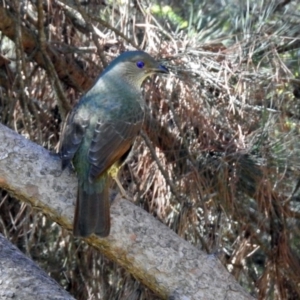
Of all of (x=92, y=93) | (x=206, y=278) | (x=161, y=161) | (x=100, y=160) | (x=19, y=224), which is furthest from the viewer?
(x=19, y=224)

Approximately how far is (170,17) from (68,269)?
1272mm

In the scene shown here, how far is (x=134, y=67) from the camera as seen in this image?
12.6 ft

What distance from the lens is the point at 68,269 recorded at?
14.2 feet

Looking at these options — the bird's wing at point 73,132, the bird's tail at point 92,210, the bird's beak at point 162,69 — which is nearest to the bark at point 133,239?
the bird's tail at point 92,210

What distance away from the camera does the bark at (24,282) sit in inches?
107

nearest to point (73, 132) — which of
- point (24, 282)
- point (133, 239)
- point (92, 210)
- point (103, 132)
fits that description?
point (103, 132)

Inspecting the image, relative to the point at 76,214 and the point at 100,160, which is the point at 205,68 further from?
the point at 76,214

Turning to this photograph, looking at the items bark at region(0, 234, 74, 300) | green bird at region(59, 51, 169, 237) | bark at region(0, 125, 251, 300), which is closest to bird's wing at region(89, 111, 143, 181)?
green bird at region(59, 51, 169, 237)

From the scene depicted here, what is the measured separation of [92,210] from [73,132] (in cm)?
47

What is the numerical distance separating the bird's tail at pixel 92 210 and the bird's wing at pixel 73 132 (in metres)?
0.15

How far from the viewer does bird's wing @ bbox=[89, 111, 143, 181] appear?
333 centimetres

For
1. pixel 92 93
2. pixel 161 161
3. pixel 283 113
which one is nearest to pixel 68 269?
pixel 161 161

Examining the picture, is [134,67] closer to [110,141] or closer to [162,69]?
[162,69]

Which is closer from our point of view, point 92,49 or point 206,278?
point 206,278
